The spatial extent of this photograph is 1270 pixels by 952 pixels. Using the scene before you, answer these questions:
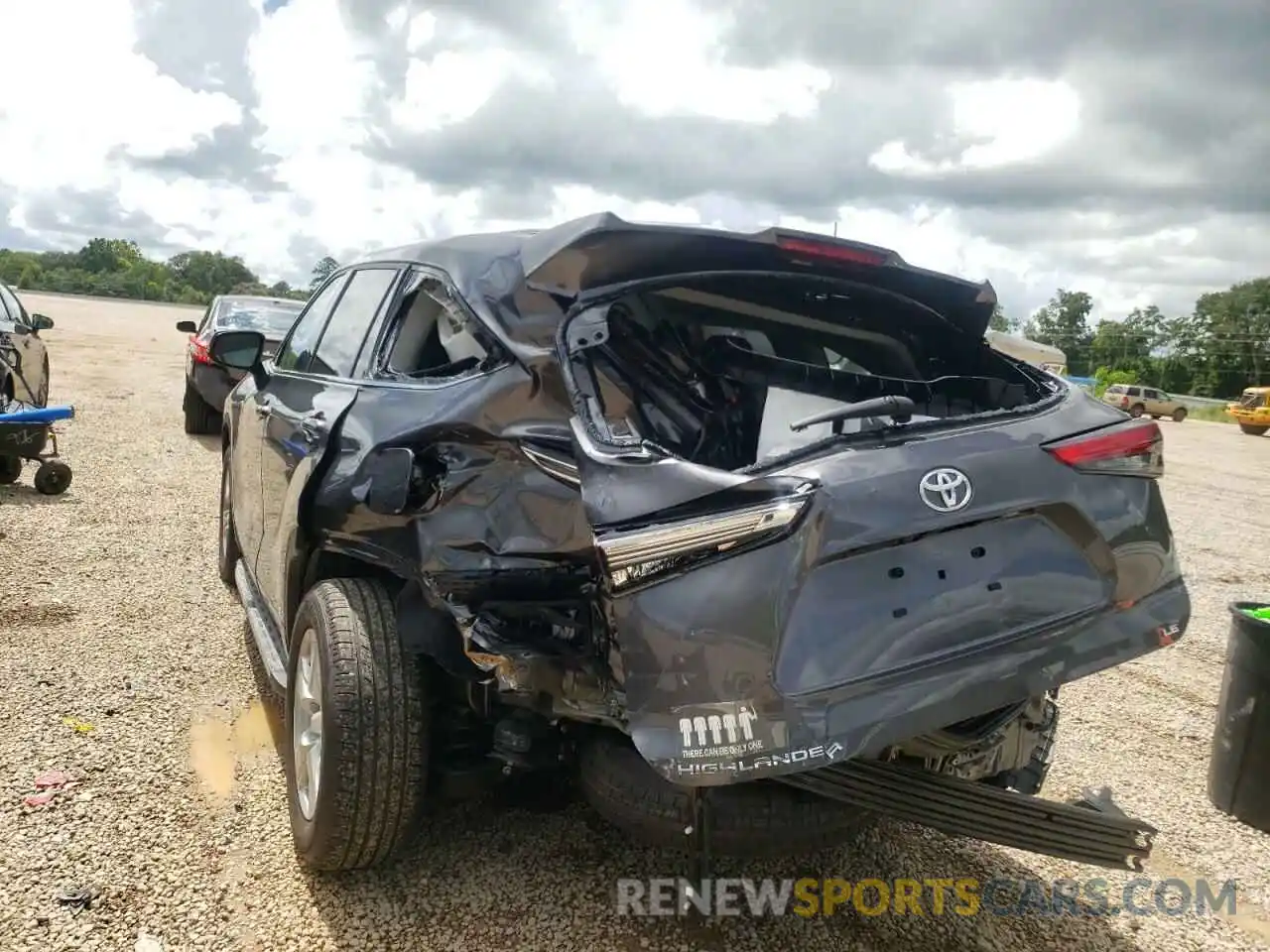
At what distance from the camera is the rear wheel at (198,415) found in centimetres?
1157

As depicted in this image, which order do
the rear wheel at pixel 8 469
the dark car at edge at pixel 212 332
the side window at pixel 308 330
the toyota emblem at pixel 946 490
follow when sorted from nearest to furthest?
1. the toyota emblem at pixel 946 490
2. the side window at pixel 308 330
3. the rear wheel at pixel 8 469
4. the dark car at edge at pixel 212 332

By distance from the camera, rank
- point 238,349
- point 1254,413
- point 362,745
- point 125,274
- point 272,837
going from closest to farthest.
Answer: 1. point 362,745
2. point 272,837
3. point 238,349
4. point 1254,413
5. point 125,274

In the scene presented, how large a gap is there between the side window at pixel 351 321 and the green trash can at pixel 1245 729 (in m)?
3.35

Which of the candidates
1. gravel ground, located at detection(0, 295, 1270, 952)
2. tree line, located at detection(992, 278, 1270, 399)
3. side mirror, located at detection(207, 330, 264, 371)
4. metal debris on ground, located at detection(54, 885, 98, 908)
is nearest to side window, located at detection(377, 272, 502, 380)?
side mirror, located at detection(207, 330, 264, 371)

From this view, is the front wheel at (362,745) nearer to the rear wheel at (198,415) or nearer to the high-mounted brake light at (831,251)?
the high-mounted brake light at (831,251)

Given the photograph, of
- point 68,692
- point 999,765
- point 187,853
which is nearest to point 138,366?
point 68,692

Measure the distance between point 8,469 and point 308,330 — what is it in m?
4.85

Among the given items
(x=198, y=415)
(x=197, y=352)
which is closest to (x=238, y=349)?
(x=197, y=352)

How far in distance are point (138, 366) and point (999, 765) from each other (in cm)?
2127

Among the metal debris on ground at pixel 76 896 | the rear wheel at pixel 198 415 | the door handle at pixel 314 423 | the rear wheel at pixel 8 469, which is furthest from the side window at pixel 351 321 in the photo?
the rear wheel at pixel 198 415

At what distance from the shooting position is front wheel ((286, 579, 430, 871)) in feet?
8.80

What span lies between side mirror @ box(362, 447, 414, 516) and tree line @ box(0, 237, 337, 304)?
299 feet

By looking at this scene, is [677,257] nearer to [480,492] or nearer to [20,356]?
[480,492]

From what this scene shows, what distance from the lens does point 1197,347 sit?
267ft
